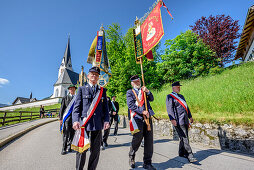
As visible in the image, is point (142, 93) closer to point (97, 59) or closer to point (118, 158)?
point (118, 158)

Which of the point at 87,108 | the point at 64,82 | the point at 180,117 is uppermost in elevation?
the point at 64,82

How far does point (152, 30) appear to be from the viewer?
4.13 m

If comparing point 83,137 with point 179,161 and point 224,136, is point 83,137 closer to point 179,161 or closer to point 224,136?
point 179,161

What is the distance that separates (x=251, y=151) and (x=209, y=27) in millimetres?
18556

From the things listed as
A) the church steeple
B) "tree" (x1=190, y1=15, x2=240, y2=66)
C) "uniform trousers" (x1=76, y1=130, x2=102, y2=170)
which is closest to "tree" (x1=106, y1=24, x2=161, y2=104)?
"tree" (x1=190, y1=15, x2=240, y2=66)

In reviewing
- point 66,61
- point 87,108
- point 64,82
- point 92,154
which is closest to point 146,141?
point 92,154

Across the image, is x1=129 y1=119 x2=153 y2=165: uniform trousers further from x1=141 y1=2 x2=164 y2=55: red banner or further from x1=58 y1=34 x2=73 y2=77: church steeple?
x1=58 y1=34 x2=73 y2=77: church steeple

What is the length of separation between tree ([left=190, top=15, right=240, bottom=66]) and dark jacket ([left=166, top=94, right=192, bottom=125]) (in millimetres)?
15909

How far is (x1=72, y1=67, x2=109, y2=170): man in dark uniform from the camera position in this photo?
83.6 inches

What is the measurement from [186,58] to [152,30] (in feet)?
47.2

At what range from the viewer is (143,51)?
4207 millimetres

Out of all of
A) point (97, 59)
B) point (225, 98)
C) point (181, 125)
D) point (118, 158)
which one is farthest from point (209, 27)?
point (118, 158)

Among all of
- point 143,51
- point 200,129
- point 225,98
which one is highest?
point 143,51

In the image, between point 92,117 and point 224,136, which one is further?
point 224,136
